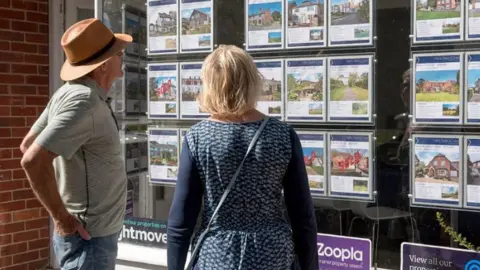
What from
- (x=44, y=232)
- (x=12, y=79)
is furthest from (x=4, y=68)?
(x=44, y=232)

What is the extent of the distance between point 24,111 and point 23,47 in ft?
1.85

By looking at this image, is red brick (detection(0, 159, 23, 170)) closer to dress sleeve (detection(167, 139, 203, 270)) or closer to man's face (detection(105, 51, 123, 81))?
man's face (detection(105, 51, 123, 81))

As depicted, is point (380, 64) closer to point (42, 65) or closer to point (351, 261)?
point (351, 261)

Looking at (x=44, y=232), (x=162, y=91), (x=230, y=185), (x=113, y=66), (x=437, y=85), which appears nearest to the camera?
(x=230, y=185)

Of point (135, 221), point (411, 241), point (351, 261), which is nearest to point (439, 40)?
point (411, 241)

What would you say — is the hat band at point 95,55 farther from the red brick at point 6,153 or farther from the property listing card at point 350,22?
the red brick at point 6,153

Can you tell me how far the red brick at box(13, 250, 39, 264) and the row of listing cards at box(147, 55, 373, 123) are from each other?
6.88 feet

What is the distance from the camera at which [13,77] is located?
16.9 ft

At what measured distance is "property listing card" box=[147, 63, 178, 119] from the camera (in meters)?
4.56

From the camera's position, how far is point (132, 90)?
15.6 feet

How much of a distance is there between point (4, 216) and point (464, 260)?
370 cm

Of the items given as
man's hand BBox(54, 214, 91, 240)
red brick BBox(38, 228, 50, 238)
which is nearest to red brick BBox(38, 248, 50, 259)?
A: red brick BBox(38, 228, 50, 238)

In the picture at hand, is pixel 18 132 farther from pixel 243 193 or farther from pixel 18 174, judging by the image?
pixel 243 193

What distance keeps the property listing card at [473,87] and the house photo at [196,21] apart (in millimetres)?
1863
